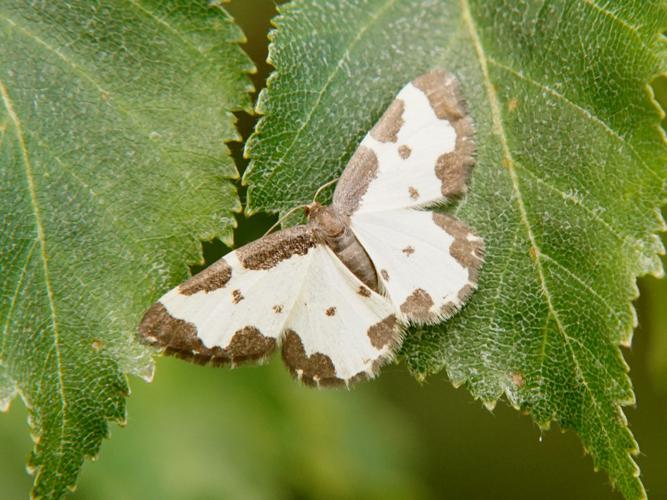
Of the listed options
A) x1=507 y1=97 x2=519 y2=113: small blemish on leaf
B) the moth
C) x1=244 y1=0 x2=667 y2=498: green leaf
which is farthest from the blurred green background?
the moth

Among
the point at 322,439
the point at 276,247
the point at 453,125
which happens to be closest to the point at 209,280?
the point at 276,247

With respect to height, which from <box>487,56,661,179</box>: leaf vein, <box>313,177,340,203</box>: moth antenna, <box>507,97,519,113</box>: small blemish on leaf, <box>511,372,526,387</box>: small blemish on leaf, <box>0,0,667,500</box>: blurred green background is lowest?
<box>0,0,667,500</box>: blurred green background

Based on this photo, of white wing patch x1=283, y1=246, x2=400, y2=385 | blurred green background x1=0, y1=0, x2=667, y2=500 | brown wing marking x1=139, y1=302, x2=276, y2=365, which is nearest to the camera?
brown wing marking x1=139, y1=302, x2=276, y2=365

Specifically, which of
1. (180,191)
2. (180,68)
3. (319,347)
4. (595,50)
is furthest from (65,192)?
(595,50)

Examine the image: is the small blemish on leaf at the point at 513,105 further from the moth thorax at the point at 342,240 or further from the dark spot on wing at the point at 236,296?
the dark spot on wing at the point at 236,296

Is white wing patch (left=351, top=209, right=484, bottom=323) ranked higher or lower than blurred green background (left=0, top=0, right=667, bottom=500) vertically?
higher

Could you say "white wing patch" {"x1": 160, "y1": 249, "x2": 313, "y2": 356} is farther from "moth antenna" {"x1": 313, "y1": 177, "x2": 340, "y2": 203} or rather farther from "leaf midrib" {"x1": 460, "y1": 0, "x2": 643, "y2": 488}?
"leaf midrib" {"x1": 460, "y1": 0, "x2": 643, "y2": 488}

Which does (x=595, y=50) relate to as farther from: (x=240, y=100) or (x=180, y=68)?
(x=180, y=68)

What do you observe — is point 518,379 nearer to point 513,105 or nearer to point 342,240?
point 342,240

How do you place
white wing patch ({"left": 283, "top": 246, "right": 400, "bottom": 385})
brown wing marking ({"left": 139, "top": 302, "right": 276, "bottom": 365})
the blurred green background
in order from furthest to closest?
the blurred green background → white wing patch ({"left": 283, "top": 246, "right": 400, "bottom": 385}) → brown wing marking ({"left": 139, "top": 302, "right": 276, "bottom": 365})
